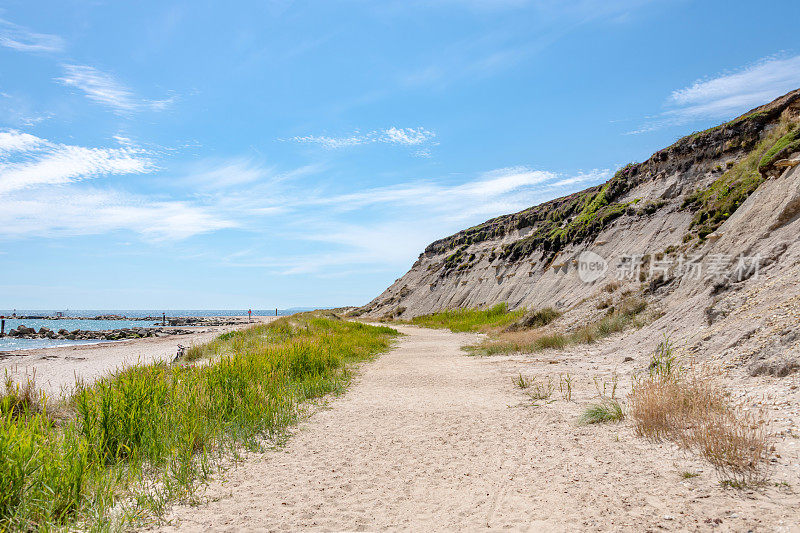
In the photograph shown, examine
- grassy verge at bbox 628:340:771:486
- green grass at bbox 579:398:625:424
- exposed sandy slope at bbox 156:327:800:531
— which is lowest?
exposed sandy slope at bbox 156:327:800:531

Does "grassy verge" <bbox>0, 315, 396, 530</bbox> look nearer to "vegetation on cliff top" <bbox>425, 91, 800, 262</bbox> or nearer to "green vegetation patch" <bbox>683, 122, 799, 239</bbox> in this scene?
"green vegetation patch" <bbox>683, 122, 799, 239</bbox>

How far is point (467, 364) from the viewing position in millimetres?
15773

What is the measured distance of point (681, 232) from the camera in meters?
21.8

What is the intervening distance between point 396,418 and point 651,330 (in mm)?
9344

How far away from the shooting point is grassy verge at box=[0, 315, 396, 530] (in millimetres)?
4156

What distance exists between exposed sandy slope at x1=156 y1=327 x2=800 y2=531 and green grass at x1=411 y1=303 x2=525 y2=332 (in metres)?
21.6

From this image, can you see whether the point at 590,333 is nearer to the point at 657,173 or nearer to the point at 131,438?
the point at 131,438

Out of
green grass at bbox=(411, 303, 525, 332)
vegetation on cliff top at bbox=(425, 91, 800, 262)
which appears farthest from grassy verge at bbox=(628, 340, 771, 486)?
green grass at bbox=(411, 303, 525, 332)

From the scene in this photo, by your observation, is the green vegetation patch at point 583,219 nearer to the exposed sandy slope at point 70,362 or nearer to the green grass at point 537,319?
the green grass at point 537,319

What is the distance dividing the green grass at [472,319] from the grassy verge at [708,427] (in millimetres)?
21909

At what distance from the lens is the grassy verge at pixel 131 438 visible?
13.6ft

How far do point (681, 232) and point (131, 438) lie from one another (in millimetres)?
23755

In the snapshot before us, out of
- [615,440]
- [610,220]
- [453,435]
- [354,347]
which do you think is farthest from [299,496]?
[610,220]

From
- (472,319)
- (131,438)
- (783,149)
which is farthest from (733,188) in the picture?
(131,438)
